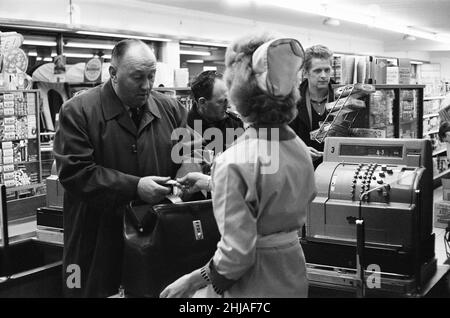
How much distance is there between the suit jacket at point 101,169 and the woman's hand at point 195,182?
0.20 metres

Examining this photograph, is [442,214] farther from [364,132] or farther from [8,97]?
[8,97]

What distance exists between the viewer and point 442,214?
21.3 ft

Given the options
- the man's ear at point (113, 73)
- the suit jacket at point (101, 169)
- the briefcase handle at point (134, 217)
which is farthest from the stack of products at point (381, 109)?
the briefcase handle at point (134, 217)

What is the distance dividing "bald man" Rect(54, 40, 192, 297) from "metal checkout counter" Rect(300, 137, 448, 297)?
80cm

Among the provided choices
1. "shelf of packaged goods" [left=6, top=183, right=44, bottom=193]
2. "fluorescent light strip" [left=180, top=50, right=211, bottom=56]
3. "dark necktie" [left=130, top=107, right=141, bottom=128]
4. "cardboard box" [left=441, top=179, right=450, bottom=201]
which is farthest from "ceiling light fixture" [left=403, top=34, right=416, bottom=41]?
"dark necktie" [left=130, top=107, right=141, bottom=128]

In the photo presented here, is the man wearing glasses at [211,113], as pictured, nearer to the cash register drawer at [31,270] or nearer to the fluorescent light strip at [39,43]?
the cash register drawer at [31,270]

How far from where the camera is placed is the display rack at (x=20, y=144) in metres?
8.26

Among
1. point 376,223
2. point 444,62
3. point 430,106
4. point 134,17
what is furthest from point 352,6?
point 444,62

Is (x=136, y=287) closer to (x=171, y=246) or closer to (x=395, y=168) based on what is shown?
(x=171, y=246)

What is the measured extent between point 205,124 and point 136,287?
119 centimetres

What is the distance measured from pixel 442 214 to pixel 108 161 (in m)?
5.14

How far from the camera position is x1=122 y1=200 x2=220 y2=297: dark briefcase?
2092 mm

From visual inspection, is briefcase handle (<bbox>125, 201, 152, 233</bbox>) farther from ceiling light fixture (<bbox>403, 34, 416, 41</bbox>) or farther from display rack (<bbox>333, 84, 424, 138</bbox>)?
ceiling light fixture (<bbox>403, 34, 416, 41</bbox>)

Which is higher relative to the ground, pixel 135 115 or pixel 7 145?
pixel 135 115
